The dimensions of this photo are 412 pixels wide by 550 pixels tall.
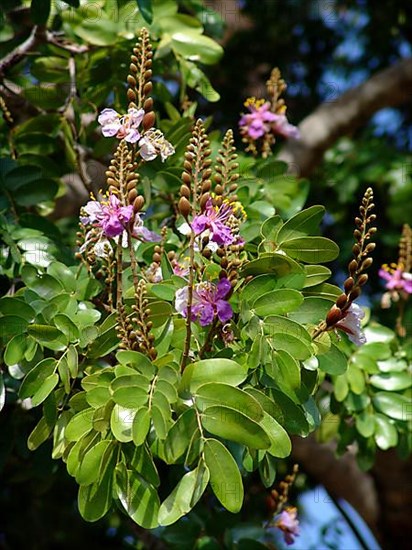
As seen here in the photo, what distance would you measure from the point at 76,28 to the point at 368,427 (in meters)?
1.01

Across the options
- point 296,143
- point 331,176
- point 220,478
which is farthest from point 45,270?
point 331,176

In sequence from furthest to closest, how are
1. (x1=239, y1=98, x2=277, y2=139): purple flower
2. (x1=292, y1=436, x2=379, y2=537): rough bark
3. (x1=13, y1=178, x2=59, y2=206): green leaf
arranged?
(x1=292, y1=436, x2=379, y2=537): rough bark → (x1=239, y1=98, x2=277, y2=139): purple flower → (x1=13, y1=178, x2=59, y2=206): green leaf

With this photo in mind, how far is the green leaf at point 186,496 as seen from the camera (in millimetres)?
976

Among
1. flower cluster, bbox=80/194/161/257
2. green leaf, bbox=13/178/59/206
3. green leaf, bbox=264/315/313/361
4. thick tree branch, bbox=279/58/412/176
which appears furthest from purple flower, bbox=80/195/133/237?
thick tree branch, bbox=279/58/412/176

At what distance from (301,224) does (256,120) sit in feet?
2.26

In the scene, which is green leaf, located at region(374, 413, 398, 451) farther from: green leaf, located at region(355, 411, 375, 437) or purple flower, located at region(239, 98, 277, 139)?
purple flower, located at region(239, 98, 277, 139)

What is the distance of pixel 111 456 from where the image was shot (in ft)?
3.38

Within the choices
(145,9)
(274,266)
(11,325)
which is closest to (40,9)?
(145,9)

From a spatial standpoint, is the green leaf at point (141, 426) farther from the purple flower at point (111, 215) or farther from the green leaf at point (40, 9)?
the green leaf at point (40, 9)

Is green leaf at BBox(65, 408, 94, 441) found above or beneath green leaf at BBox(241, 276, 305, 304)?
beneath

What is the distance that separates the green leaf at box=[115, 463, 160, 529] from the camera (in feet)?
3.32

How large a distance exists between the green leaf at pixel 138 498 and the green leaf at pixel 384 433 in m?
0.72

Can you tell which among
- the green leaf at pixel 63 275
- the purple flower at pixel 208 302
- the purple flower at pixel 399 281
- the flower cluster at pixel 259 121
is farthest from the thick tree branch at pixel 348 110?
the purple flower at pixel 208 302

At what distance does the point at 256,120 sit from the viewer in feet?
5.91
